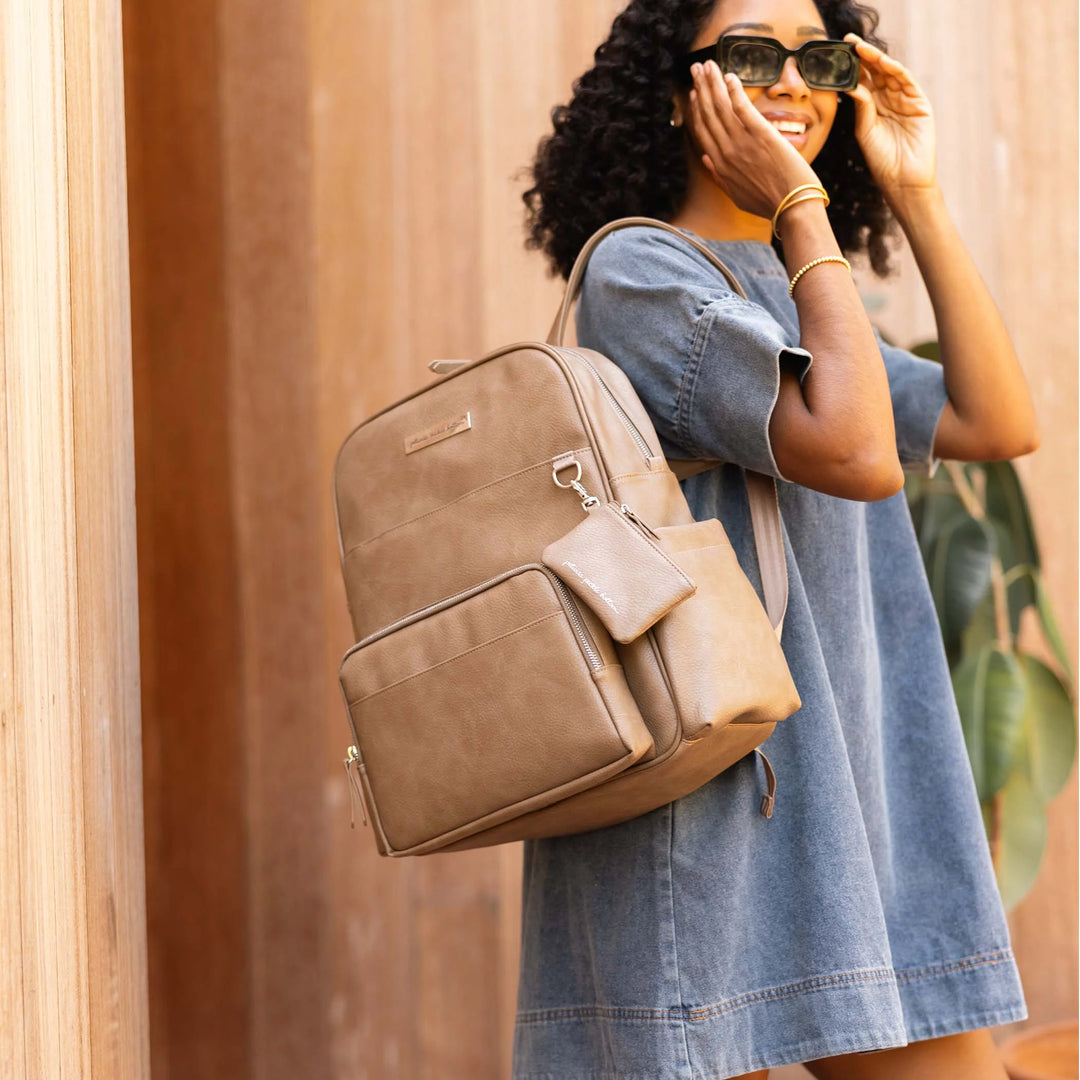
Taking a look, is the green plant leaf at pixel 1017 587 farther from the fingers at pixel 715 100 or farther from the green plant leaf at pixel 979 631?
the fingers at pixel 715 100

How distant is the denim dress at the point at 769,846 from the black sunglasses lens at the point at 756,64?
0.14 metres

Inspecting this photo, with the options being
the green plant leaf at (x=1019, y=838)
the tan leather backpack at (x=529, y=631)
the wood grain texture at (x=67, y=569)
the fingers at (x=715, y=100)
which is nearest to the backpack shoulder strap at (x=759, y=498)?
the tan leather backpack at (x=529, y=631)

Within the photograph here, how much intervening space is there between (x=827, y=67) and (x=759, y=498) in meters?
0.38

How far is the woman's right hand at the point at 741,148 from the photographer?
3.27ft

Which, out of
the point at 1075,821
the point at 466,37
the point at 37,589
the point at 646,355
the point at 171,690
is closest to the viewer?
the point at 37,589

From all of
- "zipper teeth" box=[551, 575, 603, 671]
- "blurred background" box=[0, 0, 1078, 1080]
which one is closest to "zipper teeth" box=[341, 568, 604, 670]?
"zipper teeth" box=[551, 575, 603, 671]

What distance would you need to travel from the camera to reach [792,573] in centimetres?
98

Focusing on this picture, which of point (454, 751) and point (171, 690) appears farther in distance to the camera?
point (171, 690)

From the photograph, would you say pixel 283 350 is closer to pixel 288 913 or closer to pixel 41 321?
pixel 288 913

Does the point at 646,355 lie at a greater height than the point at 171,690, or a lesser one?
greater

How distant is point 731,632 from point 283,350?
3.48 feet

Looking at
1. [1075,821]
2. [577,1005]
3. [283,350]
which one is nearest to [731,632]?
[577,1005]

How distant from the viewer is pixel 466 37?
5.98ft

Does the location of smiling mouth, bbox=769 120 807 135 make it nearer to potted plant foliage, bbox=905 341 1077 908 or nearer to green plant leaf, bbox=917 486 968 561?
potted plant foliage, bbox=905 341 1077 908
